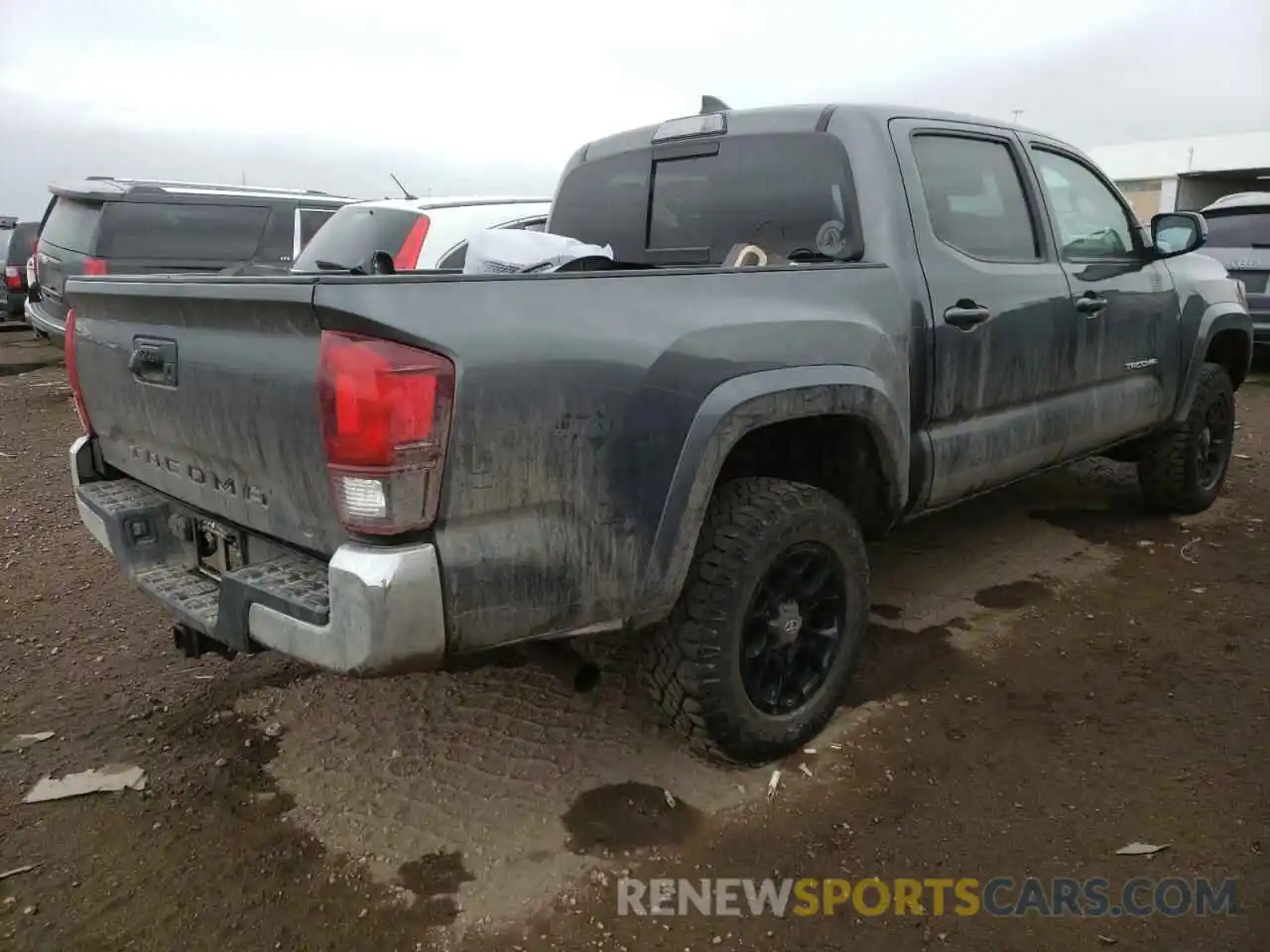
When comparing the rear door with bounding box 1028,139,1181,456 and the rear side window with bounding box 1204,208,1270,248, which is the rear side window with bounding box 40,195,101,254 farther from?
the rear side window with bounding box 1204,208,1270,248

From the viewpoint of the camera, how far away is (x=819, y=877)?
→ 2324mm

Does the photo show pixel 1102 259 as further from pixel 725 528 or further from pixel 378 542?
pixel 378 542

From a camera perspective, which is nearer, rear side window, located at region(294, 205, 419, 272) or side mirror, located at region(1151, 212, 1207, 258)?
side mirror, located at region(1151, 212, 1207, 258)

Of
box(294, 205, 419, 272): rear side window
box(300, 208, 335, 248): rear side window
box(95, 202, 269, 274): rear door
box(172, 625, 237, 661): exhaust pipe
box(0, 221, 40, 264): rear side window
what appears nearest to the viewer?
box(172, 625, 237, 661): exhaust pipe

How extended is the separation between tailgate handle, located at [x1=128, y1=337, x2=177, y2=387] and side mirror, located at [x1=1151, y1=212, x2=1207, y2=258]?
4006 mm

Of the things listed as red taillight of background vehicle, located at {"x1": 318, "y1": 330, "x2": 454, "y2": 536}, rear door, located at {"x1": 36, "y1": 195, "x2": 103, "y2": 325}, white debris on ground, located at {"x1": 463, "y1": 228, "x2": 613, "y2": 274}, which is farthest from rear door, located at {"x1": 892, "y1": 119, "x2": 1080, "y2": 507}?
rear door, located at {"x1": 36, "y1": 195, "x2": 103, "y2": 325}

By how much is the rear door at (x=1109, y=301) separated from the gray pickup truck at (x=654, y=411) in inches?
1.2

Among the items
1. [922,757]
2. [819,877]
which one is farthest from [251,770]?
[922,757]

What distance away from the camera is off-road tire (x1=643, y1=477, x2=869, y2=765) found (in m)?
2.47

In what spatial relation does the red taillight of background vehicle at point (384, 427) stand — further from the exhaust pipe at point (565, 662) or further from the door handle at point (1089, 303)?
the door handle at point (1089, 303)

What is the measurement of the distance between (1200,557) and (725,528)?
3096 millimetres

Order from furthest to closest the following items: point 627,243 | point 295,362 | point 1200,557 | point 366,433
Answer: point 1200,557, point 627,243, point 295,362, point 366,433

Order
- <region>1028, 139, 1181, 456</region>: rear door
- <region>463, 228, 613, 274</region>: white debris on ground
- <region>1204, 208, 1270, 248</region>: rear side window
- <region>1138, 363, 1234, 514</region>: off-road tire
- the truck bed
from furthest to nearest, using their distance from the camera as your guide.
A: <region>1204, 208, 1270, 248</region>: rear side window → <region>1138, 363, 1234, 514</region>: off-road tire → <region>1028, 139, 1181, 456</region>: rear door → <region>463, 228, 613, 274</region>: white debris on ground → the truck bed

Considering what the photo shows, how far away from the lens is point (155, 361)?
2.40 meters
